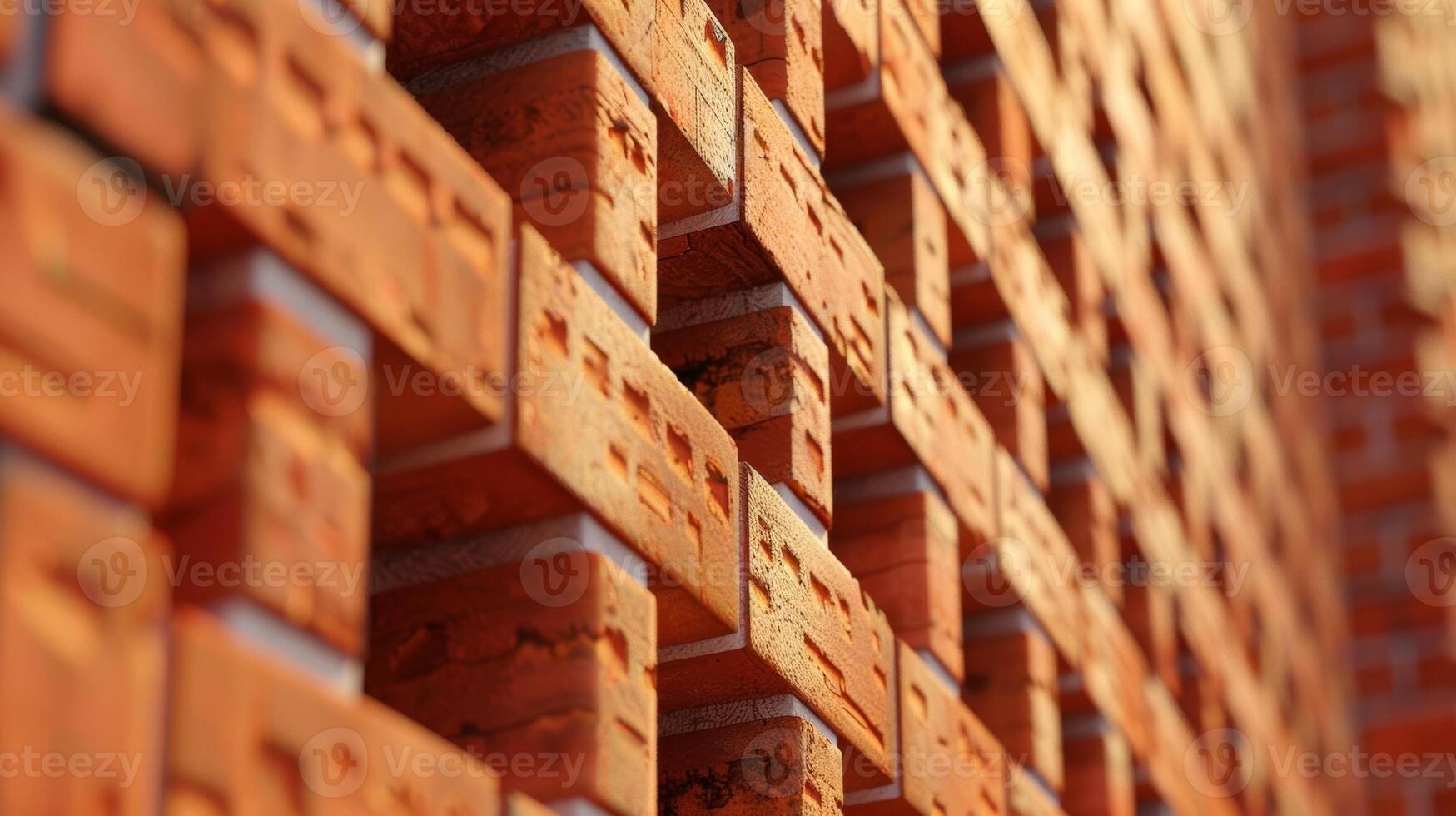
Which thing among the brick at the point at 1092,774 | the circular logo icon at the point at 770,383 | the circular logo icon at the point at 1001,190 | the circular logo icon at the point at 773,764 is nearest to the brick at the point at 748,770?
the circular logo icon at the point at 773,764

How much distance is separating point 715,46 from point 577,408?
0.37 metres

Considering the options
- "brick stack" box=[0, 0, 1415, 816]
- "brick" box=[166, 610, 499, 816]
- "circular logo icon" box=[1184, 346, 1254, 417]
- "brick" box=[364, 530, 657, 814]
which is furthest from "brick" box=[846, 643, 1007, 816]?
"circular logo icon" box=[1184, 346, 1254, 417]

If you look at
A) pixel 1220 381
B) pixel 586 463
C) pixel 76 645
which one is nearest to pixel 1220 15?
pixel 1220 381

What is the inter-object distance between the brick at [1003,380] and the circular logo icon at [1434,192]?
2993mm

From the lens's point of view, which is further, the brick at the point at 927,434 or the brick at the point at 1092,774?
the brick at the point at 1092,774

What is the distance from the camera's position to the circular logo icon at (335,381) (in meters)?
0.76

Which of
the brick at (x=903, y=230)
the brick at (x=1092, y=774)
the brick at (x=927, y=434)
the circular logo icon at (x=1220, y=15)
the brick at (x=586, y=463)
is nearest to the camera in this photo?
the brick at (x=586, y=463)

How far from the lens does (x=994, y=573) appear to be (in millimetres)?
1819

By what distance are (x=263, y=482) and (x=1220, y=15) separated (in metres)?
3.52

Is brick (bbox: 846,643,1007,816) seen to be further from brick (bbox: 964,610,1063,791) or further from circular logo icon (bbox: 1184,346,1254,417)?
circular logo icon (bbox: 1184,346,1254,417)

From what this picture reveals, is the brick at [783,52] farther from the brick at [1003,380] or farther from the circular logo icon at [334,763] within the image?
the circular logo icon at [334,763]

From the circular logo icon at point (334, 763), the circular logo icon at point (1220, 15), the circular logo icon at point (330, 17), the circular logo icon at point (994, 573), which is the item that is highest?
the circular logo icon at point (1220, 15)

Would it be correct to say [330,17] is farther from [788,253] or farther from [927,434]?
[927,434]

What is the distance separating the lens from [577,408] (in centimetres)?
96
